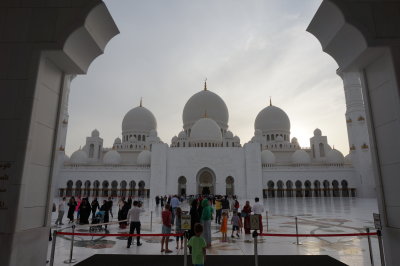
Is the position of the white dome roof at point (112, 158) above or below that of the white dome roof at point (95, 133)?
below

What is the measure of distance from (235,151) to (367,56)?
30.9 m

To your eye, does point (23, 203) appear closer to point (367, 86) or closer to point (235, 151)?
point (367, 86)

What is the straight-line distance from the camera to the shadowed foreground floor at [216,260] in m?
5.23

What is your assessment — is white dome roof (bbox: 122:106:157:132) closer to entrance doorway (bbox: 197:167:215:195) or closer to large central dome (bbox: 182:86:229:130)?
large central dome (bbox: 182:86:229:130)

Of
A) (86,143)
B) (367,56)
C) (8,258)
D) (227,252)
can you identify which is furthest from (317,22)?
(86,143)

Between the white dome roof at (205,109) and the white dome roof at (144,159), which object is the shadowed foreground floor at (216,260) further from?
the white dome roof at (205,109)

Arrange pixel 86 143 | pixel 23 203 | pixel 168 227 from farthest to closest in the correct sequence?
pixel 86 143, pixel 168 227, pixel 23 203

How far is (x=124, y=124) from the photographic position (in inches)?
2019

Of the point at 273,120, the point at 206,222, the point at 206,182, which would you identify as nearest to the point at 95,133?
the point at 206,182

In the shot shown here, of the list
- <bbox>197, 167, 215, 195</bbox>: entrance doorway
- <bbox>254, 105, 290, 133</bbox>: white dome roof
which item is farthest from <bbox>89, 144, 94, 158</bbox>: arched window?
<bbox>254, 105, 290, 133</bbox>: white dome roof

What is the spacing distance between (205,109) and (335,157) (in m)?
21.5

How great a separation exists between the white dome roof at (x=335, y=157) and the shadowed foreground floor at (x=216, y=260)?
1491 inches

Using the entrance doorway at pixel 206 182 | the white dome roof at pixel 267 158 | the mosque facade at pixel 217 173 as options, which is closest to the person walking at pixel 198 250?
the mosque facade at pixel 217 173

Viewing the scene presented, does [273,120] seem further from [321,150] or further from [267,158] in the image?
[267,158]
